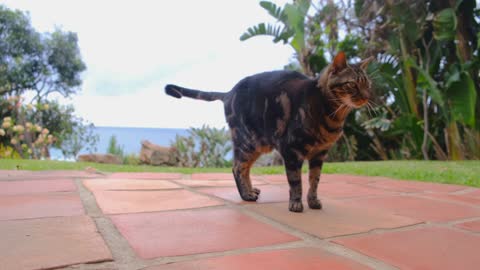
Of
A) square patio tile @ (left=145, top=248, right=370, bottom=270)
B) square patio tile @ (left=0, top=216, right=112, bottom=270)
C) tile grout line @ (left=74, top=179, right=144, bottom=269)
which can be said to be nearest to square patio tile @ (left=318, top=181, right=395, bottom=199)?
square patio tile @ (left=145, top=248, right=370, bottom=270)

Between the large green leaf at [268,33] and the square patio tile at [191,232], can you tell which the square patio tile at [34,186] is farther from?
the large green leaf at [268,33]

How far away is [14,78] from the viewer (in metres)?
9.28

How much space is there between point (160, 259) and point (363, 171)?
2.78 meters

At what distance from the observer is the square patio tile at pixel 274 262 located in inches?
33.1

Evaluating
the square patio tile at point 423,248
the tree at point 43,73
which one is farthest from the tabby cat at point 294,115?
the tree at point 43,73

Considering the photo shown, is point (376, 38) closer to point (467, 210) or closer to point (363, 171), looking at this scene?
point (363, 171)

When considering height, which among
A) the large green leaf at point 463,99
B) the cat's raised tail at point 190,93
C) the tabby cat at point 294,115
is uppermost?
the large green leaf at point 463,99

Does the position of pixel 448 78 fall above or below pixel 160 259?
above

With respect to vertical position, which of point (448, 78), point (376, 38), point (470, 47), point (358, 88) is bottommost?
point (358, 88)

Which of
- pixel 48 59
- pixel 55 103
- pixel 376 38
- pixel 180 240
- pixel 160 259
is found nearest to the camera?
pixel 160 259

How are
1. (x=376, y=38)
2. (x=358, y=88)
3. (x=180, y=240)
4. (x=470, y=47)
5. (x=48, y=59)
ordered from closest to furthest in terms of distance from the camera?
1. (x=180, y=240)
2. (x=358, y=88)
3. (x=470, y=47)
4. (x=376, y=38)
5. (x=48, y=59)

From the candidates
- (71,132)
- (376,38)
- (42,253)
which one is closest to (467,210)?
(42,253)

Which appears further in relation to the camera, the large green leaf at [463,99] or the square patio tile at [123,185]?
the large green leaf at [463,99]

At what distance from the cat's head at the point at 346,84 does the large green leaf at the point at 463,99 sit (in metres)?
3.71
